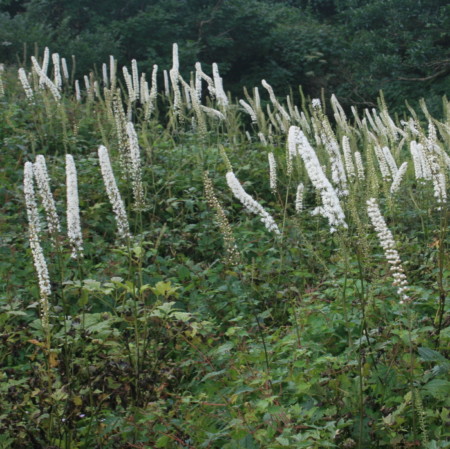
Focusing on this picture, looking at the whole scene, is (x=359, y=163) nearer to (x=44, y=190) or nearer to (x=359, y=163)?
(x=359, y=163)

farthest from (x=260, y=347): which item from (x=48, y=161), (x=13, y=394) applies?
(x=48, y=161)

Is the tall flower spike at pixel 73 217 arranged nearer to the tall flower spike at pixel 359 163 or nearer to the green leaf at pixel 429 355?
the green leaf at pixel 429 355

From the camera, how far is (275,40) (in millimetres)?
21328

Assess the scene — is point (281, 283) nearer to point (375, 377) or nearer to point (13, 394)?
point (375, 377)

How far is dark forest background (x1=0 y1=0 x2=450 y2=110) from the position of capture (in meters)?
18.5

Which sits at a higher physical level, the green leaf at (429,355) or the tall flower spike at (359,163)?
the tall flower spike at (359,163)

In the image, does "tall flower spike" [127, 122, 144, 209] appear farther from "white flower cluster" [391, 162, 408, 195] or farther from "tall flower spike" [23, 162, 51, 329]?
"white flower cluster" [391, 162, 408, 195]

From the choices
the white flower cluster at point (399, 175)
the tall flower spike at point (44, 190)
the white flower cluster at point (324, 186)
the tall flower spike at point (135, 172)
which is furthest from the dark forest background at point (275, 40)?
the white flower cluster at point (324, 186)

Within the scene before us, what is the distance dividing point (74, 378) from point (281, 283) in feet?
6.60

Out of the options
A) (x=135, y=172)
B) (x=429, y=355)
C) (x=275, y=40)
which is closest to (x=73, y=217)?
(x=135, y=172)

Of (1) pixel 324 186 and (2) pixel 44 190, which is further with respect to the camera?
(2) pixel 44 190

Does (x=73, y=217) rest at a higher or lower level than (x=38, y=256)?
higher

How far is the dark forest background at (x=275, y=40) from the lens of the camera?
18.5 meters

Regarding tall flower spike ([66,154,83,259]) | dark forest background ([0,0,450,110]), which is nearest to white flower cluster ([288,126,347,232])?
tall flower spike ([66,154,83,259])
